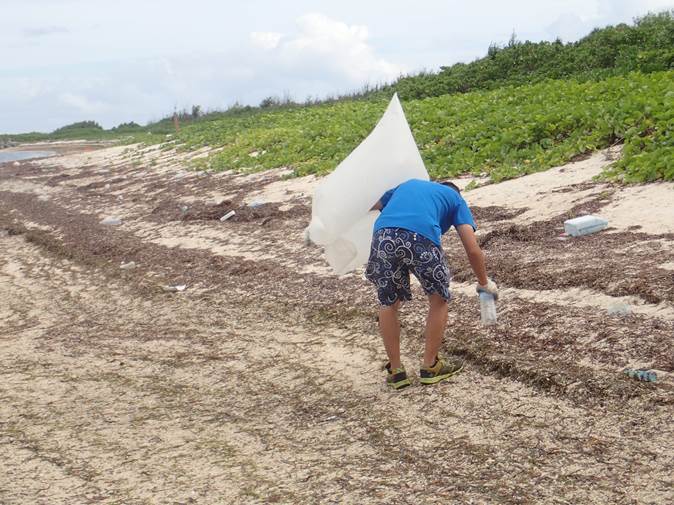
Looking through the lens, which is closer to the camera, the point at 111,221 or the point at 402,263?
the point at 402,263

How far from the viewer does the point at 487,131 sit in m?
14.4

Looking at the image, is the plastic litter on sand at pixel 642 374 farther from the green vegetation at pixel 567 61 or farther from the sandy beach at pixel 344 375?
the green vegetation at pixel 567 61

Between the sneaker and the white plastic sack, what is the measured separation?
3.29ft

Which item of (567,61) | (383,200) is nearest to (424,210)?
(383,200)

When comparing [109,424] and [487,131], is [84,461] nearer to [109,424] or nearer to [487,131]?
[109,424]

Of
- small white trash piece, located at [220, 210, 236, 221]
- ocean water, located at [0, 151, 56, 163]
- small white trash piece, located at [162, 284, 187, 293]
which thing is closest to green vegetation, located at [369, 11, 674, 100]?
small white trash piece, located at [220, 210, 236, 221]

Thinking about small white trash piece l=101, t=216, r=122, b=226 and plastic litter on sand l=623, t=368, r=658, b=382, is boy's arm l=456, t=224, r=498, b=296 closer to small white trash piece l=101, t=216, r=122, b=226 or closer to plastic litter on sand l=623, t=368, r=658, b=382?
→ plastic litter on sand l=623, t=368, r=658, b=382

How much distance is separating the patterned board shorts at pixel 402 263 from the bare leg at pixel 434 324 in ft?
0.22

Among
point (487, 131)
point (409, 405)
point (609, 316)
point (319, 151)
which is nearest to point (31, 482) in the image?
point (409, 405)

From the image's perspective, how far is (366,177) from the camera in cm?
539

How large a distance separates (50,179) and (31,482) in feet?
82.9

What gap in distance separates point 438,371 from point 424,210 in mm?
1100

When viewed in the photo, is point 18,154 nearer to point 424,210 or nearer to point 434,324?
point 434,324

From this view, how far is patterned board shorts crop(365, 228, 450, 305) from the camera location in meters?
5.20
